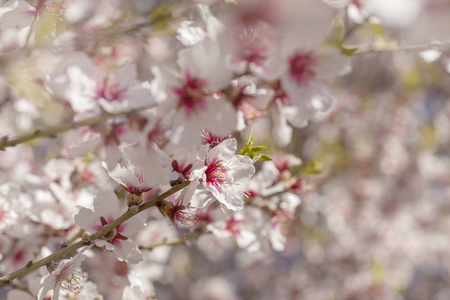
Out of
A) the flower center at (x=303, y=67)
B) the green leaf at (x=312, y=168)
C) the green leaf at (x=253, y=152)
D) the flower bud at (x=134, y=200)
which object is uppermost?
the flower center at (x=303, y=67)

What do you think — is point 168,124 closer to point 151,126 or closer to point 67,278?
point 151,126

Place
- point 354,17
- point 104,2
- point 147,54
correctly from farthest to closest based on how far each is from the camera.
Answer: point 147,54 → point 104,2 → point 354,17

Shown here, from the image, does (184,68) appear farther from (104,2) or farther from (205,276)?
(205,276)

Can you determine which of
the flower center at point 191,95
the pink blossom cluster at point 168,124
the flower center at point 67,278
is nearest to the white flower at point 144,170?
the pink blossom cluster at point 168,124

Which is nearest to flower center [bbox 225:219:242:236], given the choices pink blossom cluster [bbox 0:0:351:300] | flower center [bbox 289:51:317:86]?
pink blossom cluster [bbox 0:0:351:300]

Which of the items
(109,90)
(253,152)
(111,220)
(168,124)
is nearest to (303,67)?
(253,152)

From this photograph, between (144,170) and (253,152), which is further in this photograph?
(253,152)

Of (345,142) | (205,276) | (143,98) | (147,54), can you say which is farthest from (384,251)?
(143,98)

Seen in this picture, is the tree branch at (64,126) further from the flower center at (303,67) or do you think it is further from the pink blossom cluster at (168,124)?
the flower center at (303,67)
